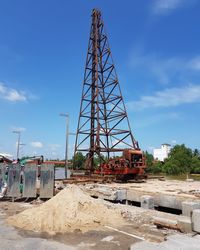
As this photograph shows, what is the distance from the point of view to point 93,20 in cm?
3359

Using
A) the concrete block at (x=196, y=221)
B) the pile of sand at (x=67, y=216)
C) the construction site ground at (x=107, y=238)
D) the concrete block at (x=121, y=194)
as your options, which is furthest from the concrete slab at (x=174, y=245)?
the concrete block at (x=121, y=194)

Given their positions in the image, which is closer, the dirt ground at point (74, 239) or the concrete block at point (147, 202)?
the dirt ground at point (74, 239)

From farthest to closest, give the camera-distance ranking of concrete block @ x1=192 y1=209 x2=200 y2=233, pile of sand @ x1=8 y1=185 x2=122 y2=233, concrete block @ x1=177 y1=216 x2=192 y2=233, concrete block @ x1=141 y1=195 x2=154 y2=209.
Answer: concrete block @ x1=141 y1=195 x2=154 y2=209 < pile of sand @ x1=8 y1=185 x2=122 y2=233 < concrete block @ x1=177 y1=216 x2=192 y2=233 < concrete block @ x1=192 y1=209 x2=200 y2=233

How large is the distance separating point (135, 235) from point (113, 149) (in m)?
17.8

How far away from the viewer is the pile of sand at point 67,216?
9492 mm

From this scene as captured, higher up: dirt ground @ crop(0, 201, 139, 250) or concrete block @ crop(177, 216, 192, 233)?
concrete block @ crop(177, 216, 192, 233)

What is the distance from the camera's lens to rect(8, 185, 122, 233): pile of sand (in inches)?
374

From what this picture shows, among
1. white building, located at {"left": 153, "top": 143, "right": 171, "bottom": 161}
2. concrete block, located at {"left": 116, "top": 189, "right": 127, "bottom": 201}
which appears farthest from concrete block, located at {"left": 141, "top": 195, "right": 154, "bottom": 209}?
white building, located at {"left": 153, "top": 143, "right": 171, "bottom": 161}

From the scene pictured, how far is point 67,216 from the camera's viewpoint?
10070 mm

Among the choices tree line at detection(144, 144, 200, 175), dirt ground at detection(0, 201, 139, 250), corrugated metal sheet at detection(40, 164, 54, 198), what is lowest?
dirt ground at detection(0, 201, 139, 250)

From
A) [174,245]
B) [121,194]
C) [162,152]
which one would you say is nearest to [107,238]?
[174,245]

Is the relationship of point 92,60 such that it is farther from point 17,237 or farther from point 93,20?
point 17,237

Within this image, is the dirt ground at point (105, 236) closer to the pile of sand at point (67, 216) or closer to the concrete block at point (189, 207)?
the pile of sand at point (67, 216)

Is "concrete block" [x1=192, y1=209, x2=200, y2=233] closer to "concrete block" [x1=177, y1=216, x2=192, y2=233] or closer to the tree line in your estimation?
"concrete block" [x1=177, y1=216, x2=192, y2=233]
